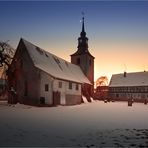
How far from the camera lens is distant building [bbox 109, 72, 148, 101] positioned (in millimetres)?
72500

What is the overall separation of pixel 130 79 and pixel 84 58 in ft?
82.6

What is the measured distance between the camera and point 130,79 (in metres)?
76.2

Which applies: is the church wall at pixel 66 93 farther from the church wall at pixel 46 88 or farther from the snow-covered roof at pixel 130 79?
the snow-covered roof at pixel 130 79

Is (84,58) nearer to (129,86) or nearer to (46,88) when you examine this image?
(129,86)

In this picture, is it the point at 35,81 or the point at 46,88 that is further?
the point at 46,88

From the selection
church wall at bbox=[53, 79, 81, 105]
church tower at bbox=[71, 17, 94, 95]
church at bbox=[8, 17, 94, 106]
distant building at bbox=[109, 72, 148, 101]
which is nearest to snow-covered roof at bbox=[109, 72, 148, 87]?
distant building at bbox=[109, 72, 148, 101]

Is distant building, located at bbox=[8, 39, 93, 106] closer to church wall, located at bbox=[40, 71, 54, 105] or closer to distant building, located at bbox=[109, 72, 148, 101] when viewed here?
church wall, located at bbox=[40, 71, 54, 105]

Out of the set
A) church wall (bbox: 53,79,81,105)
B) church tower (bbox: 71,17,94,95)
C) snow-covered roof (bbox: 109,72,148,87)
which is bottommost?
church wall (bbox: 53,79,81,105)

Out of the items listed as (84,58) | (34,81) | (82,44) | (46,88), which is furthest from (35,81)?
(82,44)

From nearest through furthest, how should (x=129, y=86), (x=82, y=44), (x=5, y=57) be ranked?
(x=5, y=57) < (x=82, y=44) < (x=129, y=86)

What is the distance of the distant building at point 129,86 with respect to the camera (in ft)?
238

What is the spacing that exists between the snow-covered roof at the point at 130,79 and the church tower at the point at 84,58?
1991 centimetres

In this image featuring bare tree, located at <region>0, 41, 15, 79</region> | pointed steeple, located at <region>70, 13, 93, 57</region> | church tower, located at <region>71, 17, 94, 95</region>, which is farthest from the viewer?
pointed steeple, located at <region>70, 13, 93, 57</region>

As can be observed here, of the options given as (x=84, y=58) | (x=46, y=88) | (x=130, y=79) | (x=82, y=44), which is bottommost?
(x=46, y=88)
